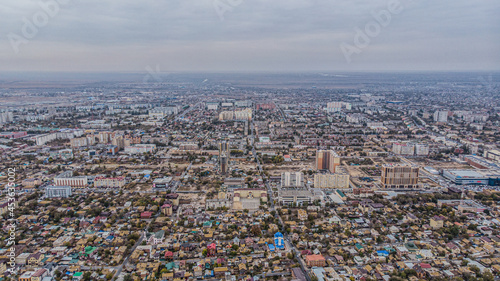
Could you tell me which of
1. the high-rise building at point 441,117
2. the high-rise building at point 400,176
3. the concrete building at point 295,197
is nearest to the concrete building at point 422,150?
the high-rise building at point 400,176

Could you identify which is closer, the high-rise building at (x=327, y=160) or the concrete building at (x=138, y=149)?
the high-rise building at (x=327, y=160)

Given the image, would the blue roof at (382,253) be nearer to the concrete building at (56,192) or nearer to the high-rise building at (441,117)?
the concrete building at (56,192)

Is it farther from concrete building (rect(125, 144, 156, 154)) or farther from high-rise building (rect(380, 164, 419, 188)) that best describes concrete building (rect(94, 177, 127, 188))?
high-rise building (rect(380, 164, 419, 188))

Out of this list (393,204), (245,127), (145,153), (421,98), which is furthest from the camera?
(421,98)

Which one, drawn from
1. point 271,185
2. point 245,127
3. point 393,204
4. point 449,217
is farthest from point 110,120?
point 449,217

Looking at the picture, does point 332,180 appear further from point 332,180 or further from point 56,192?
point 56,192

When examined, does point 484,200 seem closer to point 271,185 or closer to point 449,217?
point 449,217

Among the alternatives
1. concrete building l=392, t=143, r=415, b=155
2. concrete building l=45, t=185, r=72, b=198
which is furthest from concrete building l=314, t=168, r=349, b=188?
concrete building l=45, t=185, r=72, b=198

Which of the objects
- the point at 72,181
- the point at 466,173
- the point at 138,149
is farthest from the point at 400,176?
the point at 138,149
